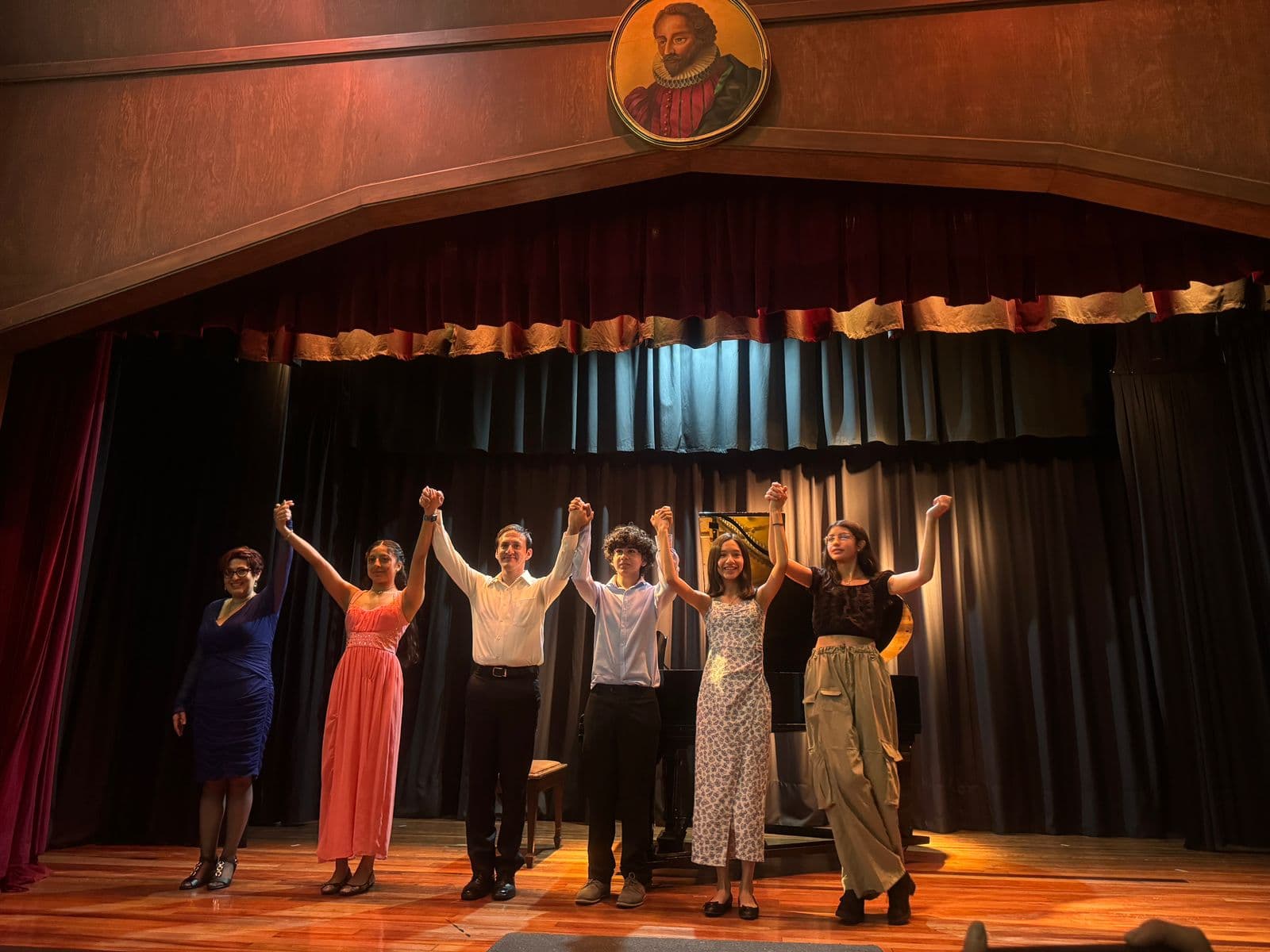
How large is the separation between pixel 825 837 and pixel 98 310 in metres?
4.14

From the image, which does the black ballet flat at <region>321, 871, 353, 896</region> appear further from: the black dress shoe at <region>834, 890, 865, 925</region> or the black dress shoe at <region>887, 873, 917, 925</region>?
the black dress shoe at <region>887, 873, 917, 925</region>

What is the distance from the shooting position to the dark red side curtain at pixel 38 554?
11.3ft

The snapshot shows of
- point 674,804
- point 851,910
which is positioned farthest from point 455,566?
point 851,910

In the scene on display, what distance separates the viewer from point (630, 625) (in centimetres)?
349

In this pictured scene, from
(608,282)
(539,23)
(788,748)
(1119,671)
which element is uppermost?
(539,23)

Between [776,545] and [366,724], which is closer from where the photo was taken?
[776,545]

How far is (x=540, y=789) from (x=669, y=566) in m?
1.59

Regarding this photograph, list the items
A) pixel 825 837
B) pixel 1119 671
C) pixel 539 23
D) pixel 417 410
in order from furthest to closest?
pixel 417 410 < pixel 1119 671 < pixel 825 837 < pixel 539 23

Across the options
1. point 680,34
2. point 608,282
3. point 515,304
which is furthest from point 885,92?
point 515,304

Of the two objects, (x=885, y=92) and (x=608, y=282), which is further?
(x=608, y=282)

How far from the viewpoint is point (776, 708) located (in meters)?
4.09

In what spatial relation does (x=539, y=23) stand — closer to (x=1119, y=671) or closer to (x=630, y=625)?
(x=630, y=625)

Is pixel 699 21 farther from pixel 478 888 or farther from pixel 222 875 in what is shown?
pixel 222 875

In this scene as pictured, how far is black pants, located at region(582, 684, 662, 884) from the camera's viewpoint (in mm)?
Result: 3381
